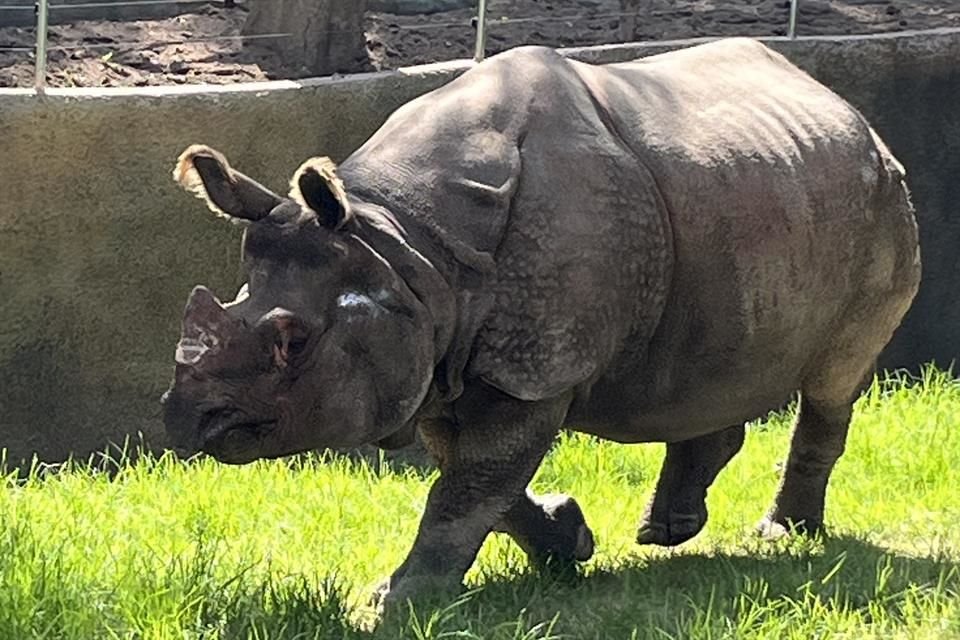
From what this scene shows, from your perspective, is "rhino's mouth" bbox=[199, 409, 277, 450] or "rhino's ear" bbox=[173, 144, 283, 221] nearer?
"rhino's mouth" bbox=[199, 409, 277, 450]

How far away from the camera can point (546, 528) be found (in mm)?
7273

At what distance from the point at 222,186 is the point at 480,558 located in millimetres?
2050

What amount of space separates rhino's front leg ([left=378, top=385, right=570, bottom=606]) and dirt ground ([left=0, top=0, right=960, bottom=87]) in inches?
163

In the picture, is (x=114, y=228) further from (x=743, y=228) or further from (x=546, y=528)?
Result: (x=743, y=228)

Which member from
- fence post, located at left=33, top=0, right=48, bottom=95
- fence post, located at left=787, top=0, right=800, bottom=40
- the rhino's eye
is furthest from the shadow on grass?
fence post, located at left=787, top=0, right=800, bottom=40

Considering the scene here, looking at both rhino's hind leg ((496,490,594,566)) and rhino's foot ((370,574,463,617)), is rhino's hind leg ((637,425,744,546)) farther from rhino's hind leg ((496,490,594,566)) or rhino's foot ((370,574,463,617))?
rhino's foot ((370,574,463,617))

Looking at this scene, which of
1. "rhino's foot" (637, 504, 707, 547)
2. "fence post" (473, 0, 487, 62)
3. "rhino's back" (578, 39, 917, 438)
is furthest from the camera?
"fence post" (473, 0, 487, 62)

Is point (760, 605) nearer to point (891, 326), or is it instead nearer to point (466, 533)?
point (466, 533)

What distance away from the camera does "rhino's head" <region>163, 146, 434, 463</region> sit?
6004 millimetres

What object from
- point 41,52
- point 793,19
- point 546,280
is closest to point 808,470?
point 546,280

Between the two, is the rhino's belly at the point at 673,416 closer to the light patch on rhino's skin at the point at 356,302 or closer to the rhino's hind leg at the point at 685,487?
the rhino's hind leg at the point at 685,487

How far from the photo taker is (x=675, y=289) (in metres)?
6.93

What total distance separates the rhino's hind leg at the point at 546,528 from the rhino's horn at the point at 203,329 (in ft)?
5.26

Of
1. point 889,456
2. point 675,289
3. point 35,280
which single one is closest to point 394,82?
point 35,280
